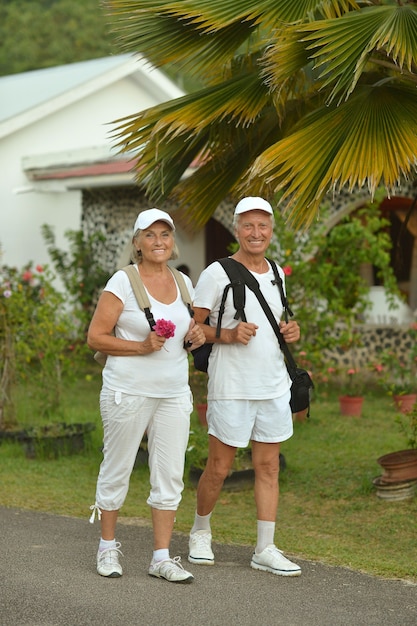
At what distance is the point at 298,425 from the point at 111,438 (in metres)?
5.79

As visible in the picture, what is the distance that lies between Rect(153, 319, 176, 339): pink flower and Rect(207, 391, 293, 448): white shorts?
1.91 ft

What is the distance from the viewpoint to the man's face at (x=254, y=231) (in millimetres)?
5387

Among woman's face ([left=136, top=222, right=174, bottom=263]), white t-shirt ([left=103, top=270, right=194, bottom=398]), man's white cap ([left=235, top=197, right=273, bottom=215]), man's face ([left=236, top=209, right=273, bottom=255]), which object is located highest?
man's white cap ([left=235, top=197, right=273, bottom=215])

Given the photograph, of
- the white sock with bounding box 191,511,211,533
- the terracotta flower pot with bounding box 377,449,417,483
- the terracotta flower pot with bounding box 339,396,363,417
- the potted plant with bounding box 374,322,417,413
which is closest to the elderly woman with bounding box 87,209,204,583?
the white sock with bounding box 191,511,211,533

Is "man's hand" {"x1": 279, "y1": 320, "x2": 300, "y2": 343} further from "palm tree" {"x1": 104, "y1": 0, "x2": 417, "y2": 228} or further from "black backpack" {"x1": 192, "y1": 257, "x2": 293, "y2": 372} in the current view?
"palm tree" {"x1": 104, "y1": 0, "x2": 417, "y2": 228}

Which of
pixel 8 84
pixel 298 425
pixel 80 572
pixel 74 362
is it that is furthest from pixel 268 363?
pixel 8 84

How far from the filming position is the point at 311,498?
308 inches

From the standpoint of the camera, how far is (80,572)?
5.31m

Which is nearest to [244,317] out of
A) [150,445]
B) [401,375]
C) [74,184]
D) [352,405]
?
[150,445]

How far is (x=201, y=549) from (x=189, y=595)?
22.8 inches

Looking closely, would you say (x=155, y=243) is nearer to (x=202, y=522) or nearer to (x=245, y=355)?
(x=245, y=355)

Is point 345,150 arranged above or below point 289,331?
above

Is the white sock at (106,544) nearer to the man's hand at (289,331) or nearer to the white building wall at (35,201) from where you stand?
the man's hand at (289,331)

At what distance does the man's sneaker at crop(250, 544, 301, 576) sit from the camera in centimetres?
528
